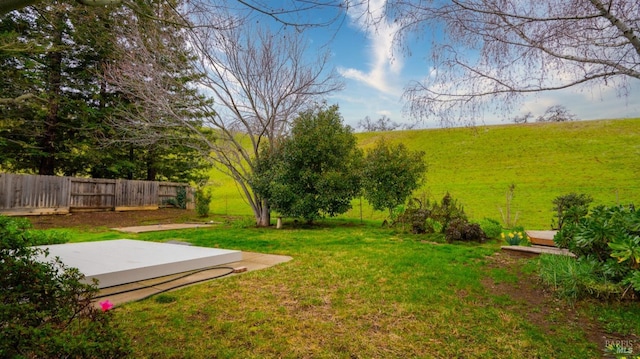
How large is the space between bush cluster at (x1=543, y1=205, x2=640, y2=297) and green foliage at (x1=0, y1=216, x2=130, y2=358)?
12.8 feet

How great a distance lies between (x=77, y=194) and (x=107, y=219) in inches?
86.8

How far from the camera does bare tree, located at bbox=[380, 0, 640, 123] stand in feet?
9.55

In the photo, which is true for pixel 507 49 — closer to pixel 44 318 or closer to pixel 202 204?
pixel 44 318

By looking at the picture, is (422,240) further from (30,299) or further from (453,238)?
(30,299)

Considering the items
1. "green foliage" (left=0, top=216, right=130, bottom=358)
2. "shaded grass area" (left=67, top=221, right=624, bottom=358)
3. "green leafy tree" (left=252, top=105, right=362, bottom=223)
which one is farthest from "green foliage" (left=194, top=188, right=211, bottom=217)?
"green foliage" (left=0, top=216, right=130, bottom=358)

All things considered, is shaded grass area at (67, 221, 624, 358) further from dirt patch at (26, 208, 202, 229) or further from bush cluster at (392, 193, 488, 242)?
dirt patch at (26, 208, 202, 229)

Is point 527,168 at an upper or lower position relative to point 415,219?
upper

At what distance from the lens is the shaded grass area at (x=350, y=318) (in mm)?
2316

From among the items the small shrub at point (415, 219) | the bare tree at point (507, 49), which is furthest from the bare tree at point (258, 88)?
the bare tree at point (507, 49)

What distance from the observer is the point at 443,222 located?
8.23 meters

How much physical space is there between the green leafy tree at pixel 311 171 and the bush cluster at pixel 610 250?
654cm

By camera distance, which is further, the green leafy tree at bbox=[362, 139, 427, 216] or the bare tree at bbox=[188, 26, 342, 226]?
the green leafy tree at bbox=[362, 139, 427, 216]

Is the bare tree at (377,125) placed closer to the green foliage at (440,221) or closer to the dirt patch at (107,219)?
the dirt patch at (107,219)

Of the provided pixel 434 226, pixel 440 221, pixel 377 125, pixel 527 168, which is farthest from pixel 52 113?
pixel 527 168
